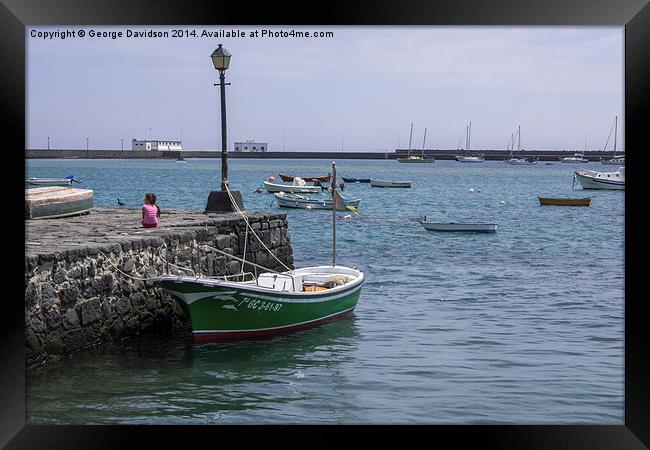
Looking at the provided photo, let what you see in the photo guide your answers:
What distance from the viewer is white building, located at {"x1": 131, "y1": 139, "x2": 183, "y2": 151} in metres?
160

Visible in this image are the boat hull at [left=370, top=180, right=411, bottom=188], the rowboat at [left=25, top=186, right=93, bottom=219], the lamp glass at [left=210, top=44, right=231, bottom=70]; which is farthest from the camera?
the boat hull at [left=370, top=180, right=411, bottom=188]

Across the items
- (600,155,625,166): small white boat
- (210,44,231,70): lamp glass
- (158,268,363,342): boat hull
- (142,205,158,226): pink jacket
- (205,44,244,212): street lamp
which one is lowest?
(158,268,363,342): boat hull

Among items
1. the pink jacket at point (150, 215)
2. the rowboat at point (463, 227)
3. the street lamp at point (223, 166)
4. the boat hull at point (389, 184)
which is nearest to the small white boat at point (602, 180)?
the boat hull at point (389, 184)

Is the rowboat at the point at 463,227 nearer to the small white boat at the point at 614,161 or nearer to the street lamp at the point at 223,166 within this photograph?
the street lamp at the point at 223,166

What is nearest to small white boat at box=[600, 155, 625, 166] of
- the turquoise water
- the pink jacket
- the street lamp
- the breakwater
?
the turquoise water

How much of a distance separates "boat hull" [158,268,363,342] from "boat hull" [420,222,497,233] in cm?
2381

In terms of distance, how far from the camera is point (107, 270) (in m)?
12.9

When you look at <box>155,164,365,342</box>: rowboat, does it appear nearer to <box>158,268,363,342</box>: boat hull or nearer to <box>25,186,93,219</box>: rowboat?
<box>158,268,363,342</box>: boat hull

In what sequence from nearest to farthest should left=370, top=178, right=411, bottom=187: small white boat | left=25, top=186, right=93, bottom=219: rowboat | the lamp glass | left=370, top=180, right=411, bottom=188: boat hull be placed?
left=25, top=186, right=93, bottom=219: rowboat
the lamp glass
left=370, top=180, right=411, bottom=188: boat hull
left=370, top=178, right=411, bottom=187: small white boat
